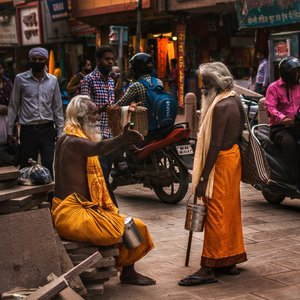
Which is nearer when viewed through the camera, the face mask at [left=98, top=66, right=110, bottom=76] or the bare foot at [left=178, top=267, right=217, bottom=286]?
the bare foot at [left=178, top=267, right=217, bottom=286]

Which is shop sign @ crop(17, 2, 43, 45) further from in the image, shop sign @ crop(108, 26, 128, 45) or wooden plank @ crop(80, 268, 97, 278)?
wooden plank @ crop(80, 268, 97, 278)

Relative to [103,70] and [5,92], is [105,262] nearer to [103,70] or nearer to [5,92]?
[103,70]

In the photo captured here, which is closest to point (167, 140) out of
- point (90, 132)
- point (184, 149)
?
point (184, 149)

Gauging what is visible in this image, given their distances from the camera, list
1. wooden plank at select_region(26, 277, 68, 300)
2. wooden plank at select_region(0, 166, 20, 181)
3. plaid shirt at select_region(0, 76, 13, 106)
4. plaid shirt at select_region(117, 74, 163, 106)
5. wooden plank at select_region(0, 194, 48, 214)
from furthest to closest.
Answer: plaid shirt at select_region(0, 76, 13, 106)
plaid shirt at select_region(117, 74, 163, 106)
wooden plank at select_region(0, 166, 20, 181)
wooden plank at select_region(0, 194, 48, 214)
wooden plank at select_region(26, 277, 68, 300)

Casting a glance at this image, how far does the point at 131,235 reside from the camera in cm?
521

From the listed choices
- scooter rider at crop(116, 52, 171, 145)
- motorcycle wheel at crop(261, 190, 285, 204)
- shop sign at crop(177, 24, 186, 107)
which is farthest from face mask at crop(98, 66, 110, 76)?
shop sign at crop(177, 24, 186, 107)

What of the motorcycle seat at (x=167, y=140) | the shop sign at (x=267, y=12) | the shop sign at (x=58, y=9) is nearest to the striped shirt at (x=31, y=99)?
the motorcycle seat at (x=167, y=140)

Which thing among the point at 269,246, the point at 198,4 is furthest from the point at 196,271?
the point at 198,4

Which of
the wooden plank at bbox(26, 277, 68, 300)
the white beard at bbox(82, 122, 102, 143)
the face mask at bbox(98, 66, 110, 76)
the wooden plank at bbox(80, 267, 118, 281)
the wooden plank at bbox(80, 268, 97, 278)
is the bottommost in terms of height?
the wooden plank at bbox(80, 267, 118, 281)

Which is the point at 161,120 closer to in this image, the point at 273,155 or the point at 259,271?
the point at 273,155

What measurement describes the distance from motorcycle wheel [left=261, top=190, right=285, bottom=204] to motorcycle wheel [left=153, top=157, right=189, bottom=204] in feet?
3.12

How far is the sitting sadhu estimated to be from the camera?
16.4 ft

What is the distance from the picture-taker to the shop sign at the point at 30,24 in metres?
27.5

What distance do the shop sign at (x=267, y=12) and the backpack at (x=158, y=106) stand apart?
9.24 m
